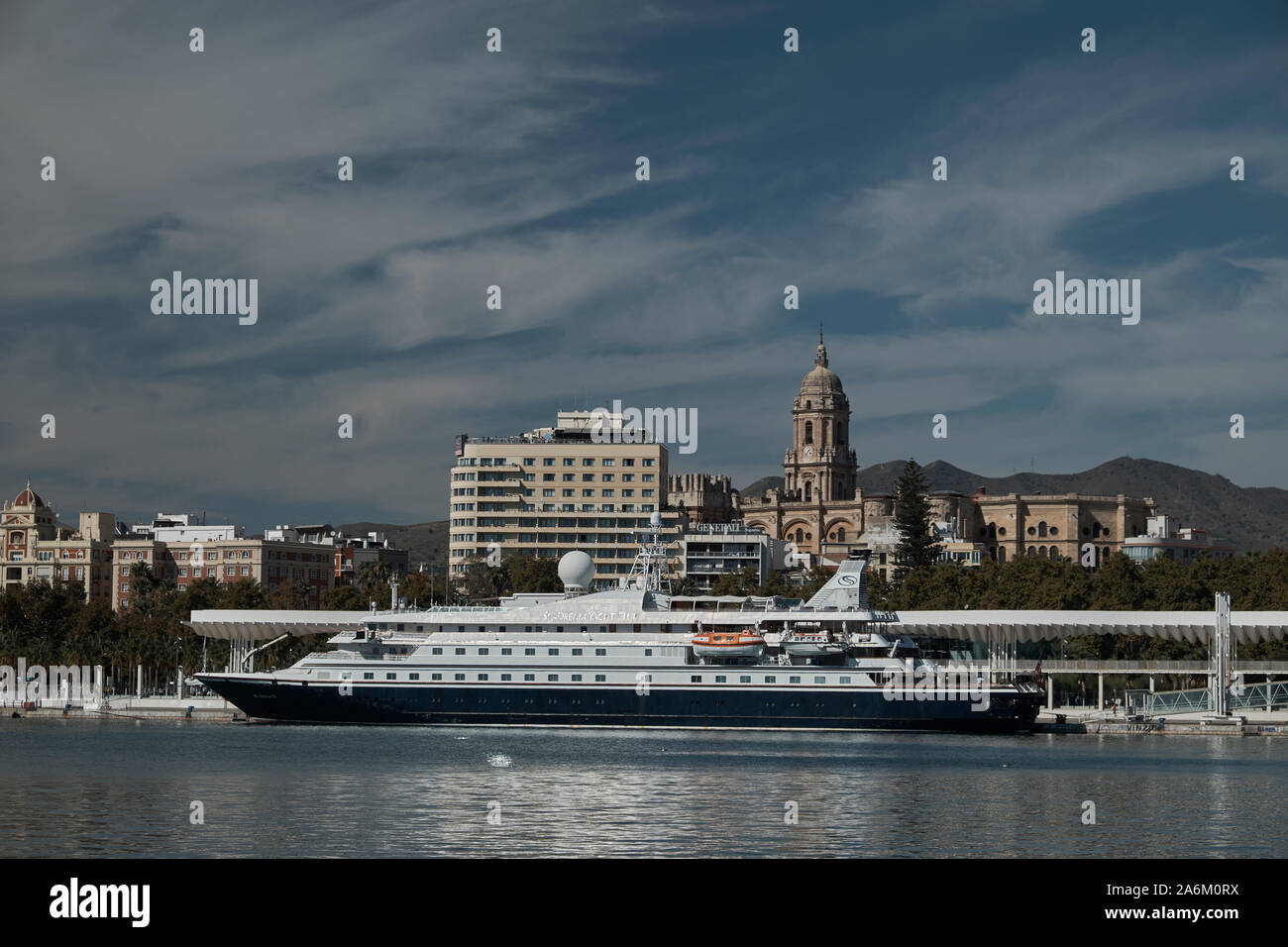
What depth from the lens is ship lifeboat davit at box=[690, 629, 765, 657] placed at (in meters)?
73.5

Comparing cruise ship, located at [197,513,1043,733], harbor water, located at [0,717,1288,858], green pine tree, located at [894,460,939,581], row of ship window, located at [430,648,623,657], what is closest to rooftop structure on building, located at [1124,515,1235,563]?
green pine tree, located at [894,460,939,581]

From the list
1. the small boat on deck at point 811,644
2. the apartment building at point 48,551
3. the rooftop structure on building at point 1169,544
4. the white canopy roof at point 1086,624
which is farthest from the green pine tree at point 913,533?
the apartment building at point 48,551

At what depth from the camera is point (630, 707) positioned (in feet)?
243

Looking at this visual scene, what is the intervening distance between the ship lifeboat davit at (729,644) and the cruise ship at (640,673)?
68mm

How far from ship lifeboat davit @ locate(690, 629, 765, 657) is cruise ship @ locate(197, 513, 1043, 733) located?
7 cm

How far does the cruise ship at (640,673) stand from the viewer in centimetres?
7275

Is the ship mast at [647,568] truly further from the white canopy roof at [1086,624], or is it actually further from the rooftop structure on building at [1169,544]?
the rooftop structure on building at [1169,544]
